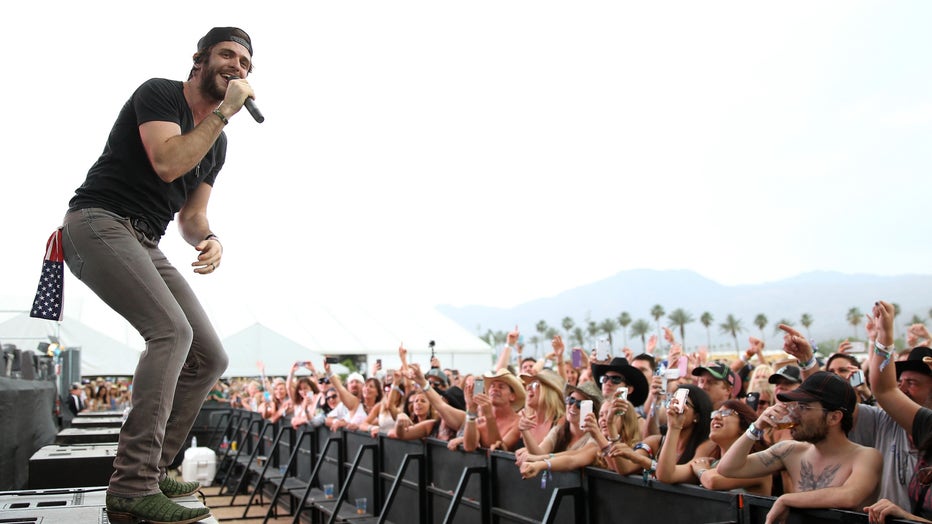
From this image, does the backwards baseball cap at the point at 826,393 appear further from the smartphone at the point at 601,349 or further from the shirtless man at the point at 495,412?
the shirtless man at the point at 495,412

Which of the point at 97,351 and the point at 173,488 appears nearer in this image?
the point at 173,488

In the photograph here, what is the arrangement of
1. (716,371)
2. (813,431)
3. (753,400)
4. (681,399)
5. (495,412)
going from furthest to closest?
(495,412)
(716,371)
(753,400)
(681,399)
(813,431)

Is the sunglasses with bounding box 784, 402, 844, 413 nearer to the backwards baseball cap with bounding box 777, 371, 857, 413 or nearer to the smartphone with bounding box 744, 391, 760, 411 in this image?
the backwards baseball cap with bounding box 777, 371, 857, 413

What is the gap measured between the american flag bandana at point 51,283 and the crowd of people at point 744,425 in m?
2.98

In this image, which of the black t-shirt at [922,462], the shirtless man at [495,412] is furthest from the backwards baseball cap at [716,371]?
the black t-shirt at [922,462]

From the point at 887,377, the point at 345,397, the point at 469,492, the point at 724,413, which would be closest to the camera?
the point at 887,377

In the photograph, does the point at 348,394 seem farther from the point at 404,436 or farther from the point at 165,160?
the point at 165,160

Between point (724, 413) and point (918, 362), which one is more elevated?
point (918, 362)

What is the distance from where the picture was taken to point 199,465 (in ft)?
45.1

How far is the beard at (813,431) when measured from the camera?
3.74 m

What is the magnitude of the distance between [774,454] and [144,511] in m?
3.00

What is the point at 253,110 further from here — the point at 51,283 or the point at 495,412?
the point at 495,412

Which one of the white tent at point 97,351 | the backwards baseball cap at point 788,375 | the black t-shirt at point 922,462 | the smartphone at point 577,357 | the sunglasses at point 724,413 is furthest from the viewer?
the white tent at point 97,351

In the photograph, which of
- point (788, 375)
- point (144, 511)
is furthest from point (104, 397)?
point (144, 511)
